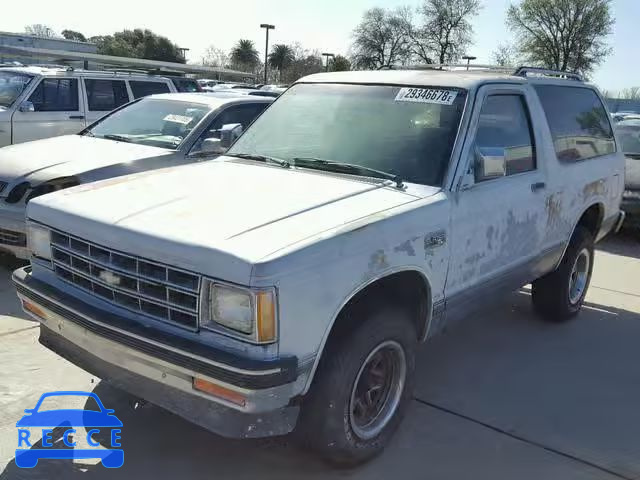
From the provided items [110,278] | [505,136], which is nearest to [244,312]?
[110,278]

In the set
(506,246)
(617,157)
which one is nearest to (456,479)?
(506,246)

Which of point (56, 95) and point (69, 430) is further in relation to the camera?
point (56, 95)

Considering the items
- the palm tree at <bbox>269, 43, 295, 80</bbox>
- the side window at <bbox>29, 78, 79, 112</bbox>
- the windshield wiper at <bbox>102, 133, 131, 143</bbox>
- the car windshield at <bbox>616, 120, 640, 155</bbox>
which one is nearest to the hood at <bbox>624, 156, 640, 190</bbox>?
the car windshield at <bbox>616, 120, 640, 155</bbox>

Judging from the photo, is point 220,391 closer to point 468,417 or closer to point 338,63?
point 468,417

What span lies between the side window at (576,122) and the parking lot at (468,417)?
155cm

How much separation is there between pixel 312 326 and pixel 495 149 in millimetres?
1783

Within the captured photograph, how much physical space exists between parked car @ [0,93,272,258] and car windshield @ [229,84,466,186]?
0.74 m

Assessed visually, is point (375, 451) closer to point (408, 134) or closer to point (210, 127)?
point (408, 134)

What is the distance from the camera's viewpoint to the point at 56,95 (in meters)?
9.30

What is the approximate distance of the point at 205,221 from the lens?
2795 millimetres

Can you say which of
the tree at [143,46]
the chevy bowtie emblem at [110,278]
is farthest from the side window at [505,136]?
the tree at [143,46]

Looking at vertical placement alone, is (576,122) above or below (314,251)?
above

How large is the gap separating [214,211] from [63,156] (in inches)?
154

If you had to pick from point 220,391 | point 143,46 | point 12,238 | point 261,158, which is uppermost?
point 143,46
